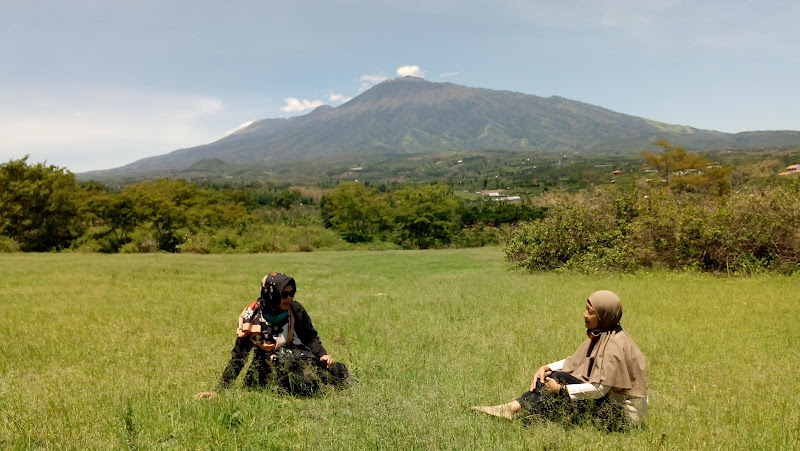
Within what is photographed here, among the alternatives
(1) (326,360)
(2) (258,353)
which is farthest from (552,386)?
(2) (258,353)

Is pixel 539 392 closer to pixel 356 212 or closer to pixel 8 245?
pixel 8 245

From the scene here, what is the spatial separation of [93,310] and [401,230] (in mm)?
44929

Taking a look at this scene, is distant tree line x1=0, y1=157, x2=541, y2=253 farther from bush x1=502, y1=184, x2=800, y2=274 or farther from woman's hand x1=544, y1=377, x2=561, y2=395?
woman's hand x1=544, y1=377, x2=561, y2=395

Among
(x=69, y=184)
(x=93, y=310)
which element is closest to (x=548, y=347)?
(x=93, y=310)

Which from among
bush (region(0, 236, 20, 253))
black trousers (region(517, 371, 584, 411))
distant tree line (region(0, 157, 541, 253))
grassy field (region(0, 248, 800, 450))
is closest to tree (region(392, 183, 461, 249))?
distant tree line (region(0, 157, 541, 253))

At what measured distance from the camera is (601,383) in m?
4.27

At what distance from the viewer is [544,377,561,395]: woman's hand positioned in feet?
14.4

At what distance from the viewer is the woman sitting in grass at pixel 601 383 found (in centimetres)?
423

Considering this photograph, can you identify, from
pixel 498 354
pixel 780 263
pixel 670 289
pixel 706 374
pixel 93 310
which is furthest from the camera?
pixel 780 263

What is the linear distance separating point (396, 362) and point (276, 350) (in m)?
1.81

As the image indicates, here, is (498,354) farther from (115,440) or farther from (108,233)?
(108,233)

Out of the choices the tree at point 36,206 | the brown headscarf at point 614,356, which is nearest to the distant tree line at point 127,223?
the tree at point 36,206

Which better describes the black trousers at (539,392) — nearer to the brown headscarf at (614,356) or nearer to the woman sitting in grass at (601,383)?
the woman sitting in grass at (601,383)

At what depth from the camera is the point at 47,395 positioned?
Result: 488 cm
